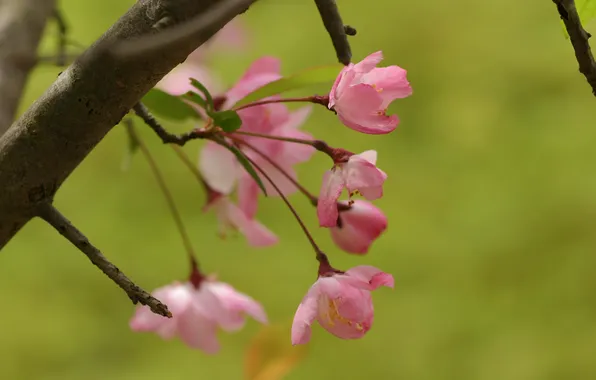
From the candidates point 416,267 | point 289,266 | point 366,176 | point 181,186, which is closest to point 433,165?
point 416,267

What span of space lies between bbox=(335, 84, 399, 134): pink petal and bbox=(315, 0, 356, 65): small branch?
0.15 feet

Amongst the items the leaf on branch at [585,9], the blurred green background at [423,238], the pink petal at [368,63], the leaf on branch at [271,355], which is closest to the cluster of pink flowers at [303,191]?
the pink petal at [368,63]

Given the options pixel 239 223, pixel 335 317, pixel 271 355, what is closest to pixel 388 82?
pixel 335 317

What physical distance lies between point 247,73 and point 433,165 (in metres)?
0.76

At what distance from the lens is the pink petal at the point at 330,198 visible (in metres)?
0.33

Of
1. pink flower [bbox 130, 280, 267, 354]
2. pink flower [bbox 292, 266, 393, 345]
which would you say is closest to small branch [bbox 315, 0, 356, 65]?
pink flower [bbox 292, 266, 393, 345]

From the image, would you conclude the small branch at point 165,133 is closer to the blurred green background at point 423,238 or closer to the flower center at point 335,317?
the flower center at point 335,317

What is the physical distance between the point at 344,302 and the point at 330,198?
2.2 inches

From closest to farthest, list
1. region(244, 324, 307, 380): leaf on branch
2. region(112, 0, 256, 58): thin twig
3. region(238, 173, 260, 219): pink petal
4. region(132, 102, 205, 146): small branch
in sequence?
region(112, 0, 256, 58): thin twig < region(132, 102, 205, 146): small branch < region(238, 173, 260, 219): pink petal < region(244, 324, 307, 380): leaf on branch

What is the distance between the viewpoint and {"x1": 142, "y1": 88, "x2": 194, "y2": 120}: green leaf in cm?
42

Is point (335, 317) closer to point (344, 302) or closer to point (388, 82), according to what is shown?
point (344, 302)

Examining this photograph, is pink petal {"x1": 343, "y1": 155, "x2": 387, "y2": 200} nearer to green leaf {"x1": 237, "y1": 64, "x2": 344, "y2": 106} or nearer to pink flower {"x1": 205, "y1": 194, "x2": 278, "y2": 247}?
green leaf {"x1": 237, "y1": 64, "x2": 344, "y2": 106}

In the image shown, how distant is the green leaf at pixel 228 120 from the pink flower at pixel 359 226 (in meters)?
0.08

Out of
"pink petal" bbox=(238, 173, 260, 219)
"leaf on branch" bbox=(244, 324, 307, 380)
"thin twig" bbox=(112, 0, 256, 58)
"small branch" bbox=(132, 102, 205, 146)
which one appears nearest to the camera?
"thin twig" bbox=(112, 0, 256, 58)
